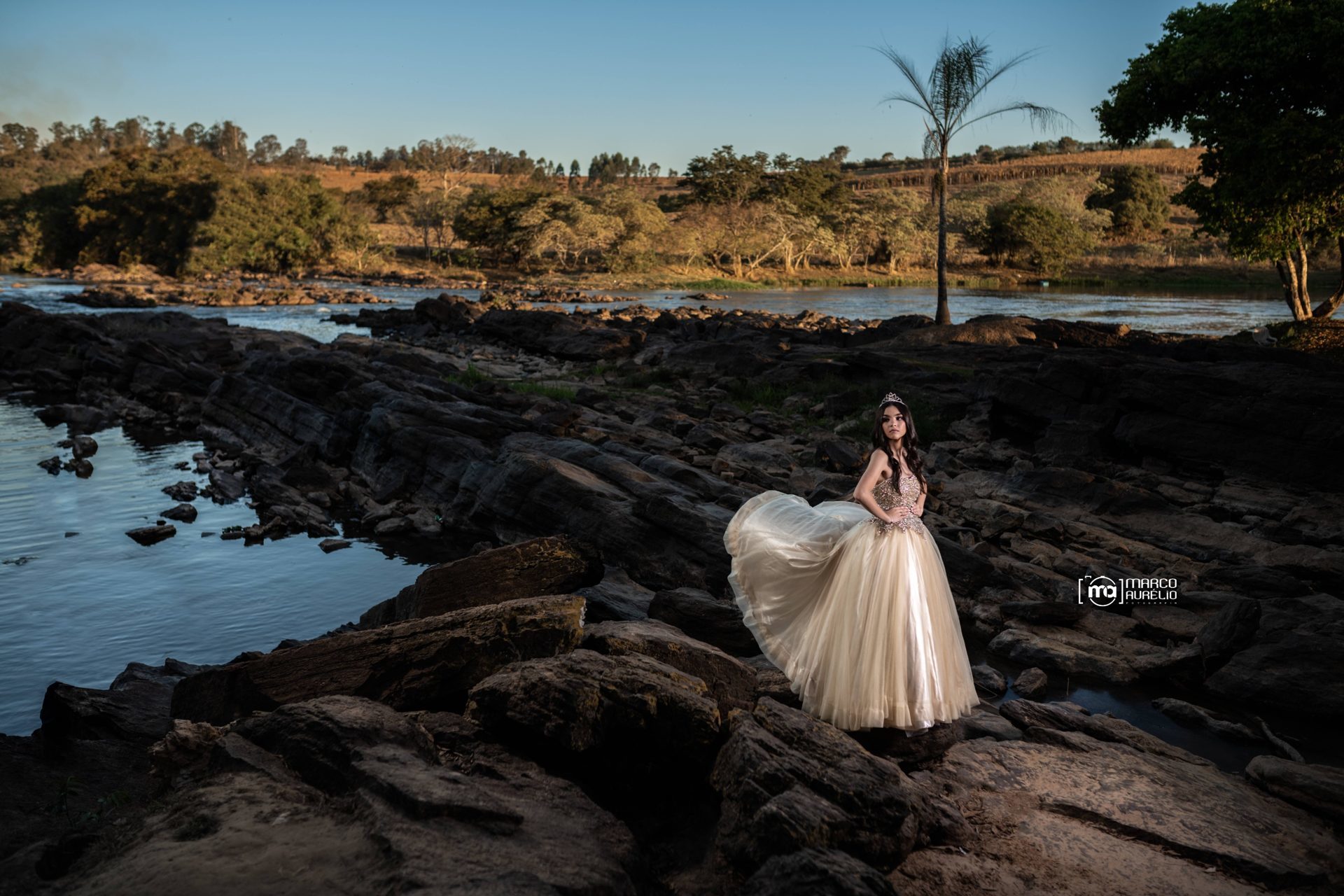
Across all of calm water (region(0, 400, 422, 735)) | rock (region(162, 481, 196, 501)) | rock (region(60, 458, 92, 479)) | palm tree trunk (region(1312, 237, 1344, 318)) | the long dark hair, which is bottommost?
calm water (region(0, 400, 422, 735))

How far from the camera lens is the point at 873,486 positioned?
6504 mm

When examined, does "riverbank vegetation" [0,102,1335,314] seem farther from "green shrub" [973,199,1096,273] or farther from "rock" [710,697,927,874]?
"rock" [710,697,927,874]

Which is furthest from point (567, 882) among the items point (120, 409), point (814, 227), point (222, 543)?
point (814, 227)

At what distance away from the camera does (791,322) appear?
42.6 metres

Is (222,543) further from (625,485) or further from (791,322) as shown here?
(791,322)

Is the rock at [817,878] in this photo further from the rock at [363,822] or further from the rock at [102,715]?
the rock at [102,715]

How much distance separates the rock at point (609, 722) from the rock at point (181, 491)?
13.7m

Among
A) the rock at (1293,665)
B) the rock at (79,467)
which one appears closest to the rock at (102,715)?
the rock at (1293,665)

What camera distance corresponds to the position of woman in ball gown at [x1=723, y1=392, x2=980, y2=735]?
640 centimetres

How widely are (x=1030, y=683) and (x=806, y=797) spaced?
15.1 feet

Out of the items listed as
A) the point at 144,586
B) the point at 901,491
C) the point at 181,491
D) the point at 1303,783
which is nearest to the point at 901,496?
the point at 901,491

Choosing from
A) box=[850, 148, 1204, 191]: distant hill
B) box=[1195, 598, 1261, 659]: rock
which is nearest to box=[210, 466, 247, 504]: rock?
box=[1195, 598, 1261, 659]: rock

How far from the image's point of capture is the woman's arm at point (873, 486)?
21.2ft

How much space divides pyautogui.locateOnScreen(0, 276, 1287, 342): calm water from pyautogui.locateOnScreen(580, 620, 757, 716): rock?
3572 centimetres
